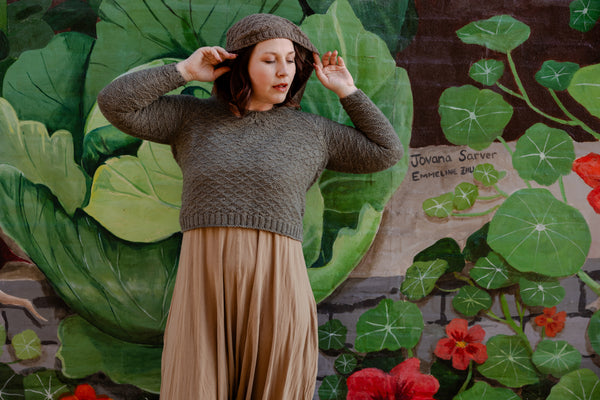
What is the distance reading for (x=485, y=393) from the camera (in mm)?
1945

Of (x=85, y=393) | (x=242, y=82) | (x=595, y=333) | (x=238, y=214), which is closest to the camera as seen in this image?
(x=238, y=214)

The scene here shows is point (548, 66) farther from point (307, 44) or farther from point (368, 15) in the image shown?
point (307, 44)

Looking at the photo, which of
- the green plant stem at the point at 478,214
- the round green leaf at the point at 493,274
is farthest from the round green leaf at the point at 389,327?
the green plant stem at the point at 478,214

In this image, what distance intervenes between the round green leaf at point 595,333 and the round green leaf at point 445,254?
500mm

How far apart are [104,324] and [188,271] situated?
1.99ft

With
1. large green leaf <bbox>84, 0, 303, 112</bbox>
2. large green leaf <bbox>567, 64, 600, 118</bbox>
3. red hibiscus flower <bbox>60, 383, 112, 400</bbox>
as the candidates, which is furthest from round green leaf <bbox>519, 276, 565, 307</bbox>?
red hibiscus flower <bbox>60, 383, 112, 400</bbox>

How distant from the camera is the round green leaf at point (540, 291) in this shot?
1.97 meters

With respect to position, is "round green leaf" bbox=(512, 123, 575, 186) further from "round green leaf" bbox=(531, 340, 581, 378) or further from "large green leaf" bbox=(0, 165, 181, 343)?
"large green leaf" bbox=(0, 165, 181, 343)

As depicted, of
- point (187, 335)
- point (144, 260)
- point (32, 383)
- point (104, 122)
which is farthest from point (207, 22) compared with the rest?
point (32, 383)

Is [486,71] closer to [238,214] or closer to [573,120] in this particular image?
[573,120]

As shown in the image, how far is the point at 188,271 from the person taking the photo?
1466 mm

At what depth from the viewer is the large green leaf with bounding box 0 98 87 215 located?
189 cm

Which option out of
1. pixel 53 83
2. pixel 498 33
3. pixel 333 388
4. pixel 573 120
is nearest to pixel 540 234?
pixel 573 120

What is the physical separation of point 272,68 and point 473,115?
85 centimetres
